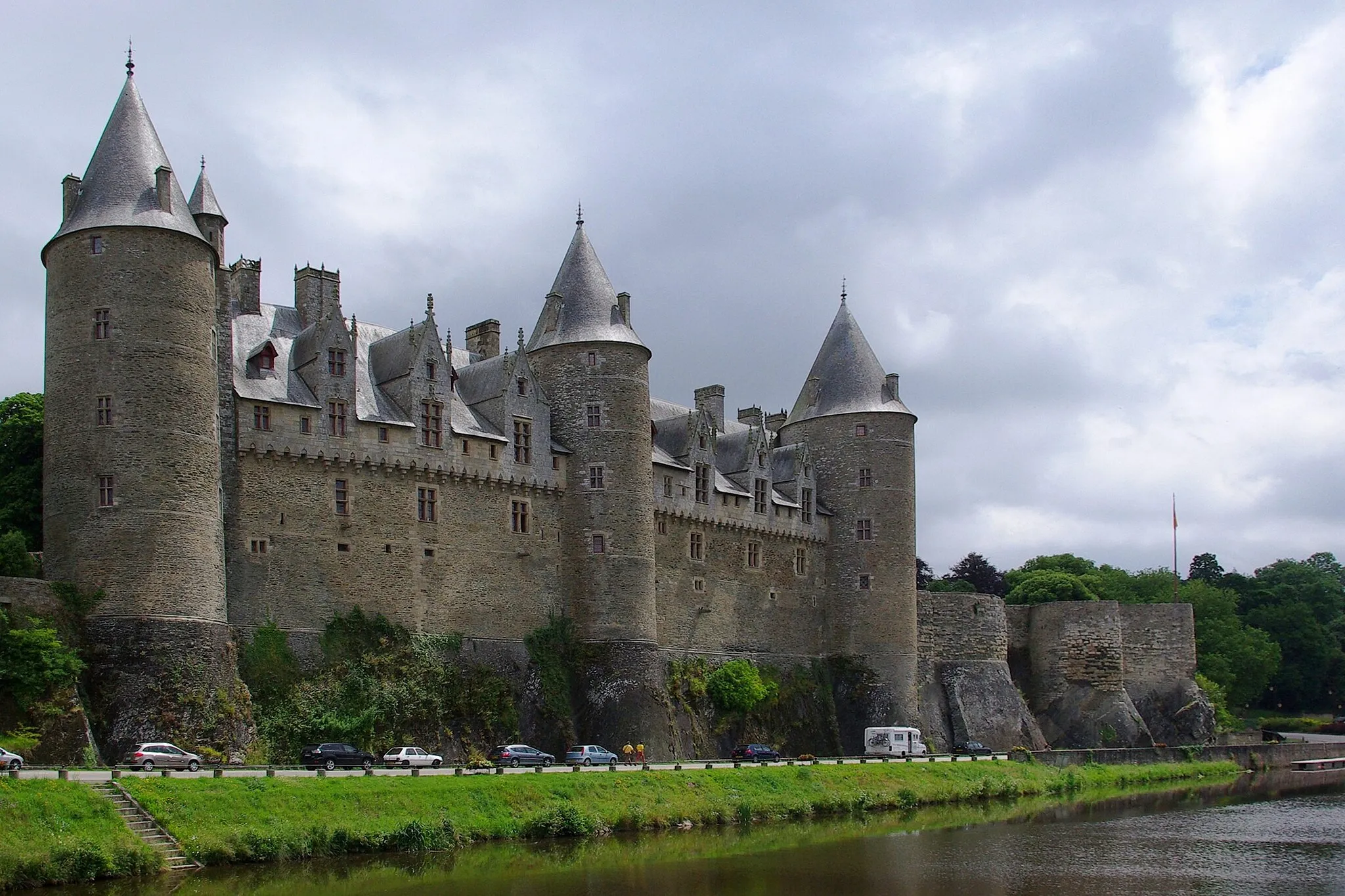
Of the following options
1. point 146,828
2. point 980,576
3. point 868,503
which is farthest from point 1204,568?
point 146,828

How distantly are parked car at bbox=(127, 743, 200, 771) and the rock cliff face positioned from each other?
3323cm

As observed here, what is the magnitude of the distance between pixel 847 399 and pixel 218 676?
103 ft

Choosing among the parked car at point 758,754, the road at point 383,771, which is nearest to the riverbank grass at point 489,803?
the road at point 383,771

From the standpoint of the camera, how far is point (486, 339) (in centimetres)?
5541

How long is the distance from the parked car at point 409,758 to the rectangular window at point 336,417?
9678mm

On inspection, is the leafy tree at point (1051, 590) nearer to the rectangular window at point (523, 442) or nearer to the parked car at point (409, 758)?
the rectangular window at point (523, 442)

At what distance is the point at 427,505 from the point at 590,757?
30.8 feet

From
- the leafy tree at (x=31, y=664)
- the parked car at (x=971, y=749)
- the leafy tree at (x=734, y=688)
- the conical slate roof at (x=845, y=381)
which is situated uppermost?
the conical slate roof at (x=845, y=381)

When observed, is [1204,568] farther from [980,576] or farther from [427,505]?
[427,505]

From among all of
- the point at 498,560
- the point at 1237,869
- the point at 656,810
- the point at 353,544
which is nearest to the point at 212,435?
the point at 353,544

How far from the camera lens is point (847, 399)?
205 ft

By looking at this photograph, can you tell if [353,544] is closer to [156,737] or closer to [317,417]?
[317,417]

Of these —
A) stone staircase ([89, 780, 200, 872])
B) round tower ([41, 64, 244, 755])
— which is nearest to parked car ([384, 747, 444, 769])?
round tower ([41, 64, 244, 755])

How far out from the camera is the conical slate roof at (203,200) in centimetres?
4422
